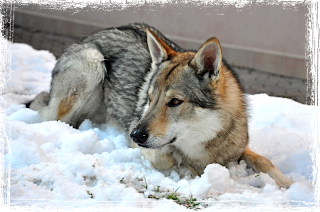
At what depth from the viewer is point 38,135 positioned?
2.93m

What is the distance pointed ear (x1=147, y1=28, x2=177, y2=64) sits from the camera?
10.0 feet

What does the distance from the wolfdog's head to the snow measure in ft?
1.11

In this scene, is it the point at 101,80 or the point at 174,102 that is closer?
the point at 174,102

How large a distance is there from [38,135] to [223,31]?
7484mm

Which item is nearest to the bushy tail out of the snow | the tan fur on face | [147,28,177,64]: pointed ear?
the snow

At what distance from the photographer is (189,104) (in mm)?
2729

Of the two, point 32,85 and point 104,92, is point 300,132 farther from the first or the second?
point 32,85

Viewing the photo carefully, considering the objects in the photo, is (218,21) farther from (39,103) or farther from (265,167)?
(265,167)

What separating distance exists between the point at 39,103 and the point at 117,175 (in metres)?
2.05

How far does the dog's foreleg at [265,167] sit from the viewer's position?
9.10 ft

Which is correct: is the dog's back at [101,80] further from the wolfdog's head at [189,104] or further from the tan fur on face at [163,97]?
the wolfdog's head at [189,104]

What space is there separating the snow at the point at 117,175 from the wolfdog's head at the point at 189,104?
338 millimetres

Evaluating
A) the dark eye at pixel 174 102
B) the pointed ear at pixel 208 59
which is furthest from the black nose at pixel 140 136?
the pointed ear at pixel 208 59

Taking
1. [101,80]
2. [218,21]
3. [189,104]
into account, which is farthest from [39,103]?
[218,21]
